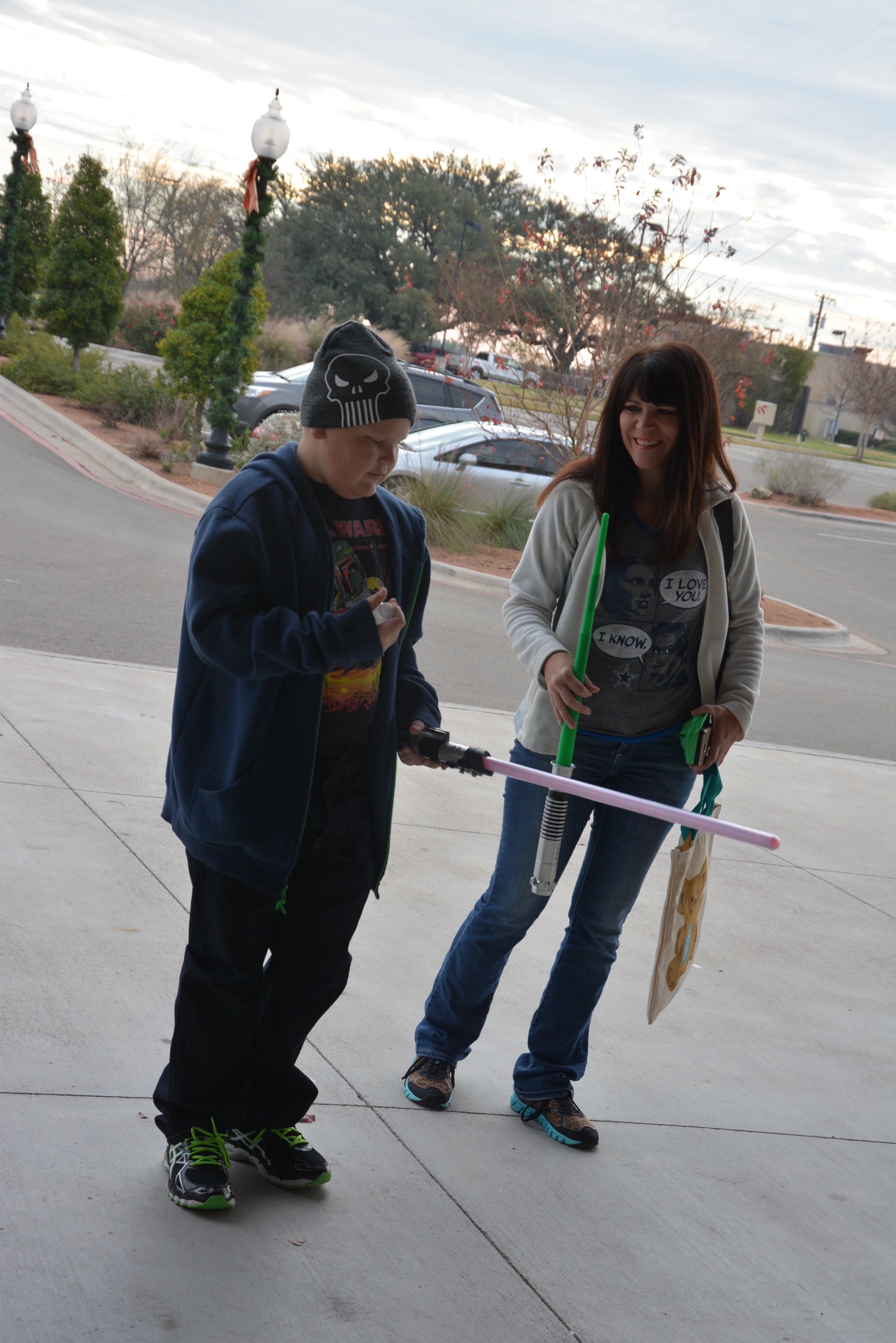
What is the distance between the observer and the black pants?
7.43 ft

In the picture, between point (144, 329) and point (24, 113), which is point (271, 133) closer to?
point (24, 113)

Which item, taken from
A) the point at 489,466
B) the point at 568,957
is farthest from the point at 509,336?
the point at 568,957

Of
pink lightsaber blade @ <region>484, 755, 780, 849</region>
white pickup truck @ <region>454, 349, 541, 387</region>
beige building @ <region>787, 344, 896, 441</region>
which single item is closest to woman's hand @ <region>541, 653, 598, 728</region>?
pink lightsaber blade @ <region>484, 755, 780, 849</region>

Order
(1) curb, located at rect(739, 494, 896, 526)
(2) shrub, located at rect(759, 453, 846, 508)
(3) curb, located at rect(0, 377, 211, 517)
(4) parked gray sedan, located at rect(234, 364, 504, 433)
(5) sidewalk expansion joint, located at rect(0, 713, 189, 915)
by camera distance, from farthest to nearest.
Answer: (2) shrub, located at rect(759, 453, 846, 508) → (1) curb, located at rect(739, 494, 896, 526) → (4) parked gray sedan, located at rect(234, 364, 504, 433) → (3) curb, located at rect(0, 377, 211, 517) → (5) sidewalk expansion joint, located at rect(0, 713, 189, 915)

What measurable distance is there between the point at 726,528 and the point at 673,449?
244 mm

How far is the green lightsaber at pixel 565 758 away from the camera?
8.43ft

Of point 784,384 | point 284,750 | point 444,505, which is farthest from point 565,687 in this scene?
point 784,384

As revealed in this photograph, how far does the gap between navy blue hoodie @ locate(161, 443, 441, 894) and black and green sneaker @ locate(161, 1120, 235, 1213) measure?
1.86 feet

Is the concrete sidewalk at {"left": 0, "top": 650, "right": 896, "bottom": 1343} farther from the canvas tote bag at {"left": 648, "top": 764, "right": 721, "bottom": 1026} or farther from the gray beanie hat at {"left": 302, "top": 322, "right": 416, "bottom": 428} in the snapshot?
the gray beanie hat at {"left": 302, "top": 322, "right": 416, "bottom": 428}

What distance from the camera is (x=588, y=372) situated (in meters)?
13.6

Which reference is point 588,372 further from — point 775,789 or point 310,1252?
point 310,1252

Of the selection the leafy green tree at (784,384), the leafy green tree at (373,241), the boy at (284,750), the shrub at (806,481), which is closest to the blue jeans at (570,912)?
the boy at (284,750)

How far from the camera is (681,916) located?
275 centimetres

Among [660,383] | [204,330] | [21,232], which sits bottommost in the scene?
[660,383]
